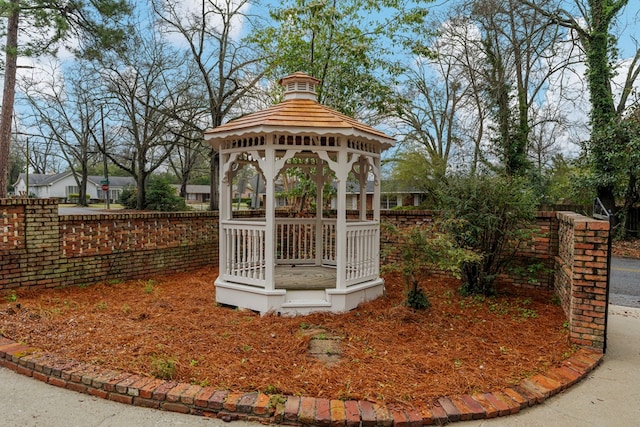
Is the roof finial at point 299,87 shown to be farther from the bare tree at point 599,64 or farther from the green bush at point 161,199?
the green bush at point 161,199

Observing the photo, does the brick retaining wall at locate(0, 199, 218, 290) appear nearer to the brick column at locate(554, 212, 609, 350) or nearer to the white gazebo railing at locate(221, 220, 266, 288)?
the white gazebo railing at locate(221, 220, 266, 288)

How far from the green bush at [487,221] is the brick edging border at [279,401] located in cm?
250

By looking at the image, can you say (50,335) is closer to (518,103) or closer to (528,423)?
(528,423)

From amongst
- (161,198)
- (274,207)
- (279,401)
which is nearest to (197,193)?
(161,198)

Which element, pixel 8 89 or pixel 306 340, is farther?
pixel 8 89

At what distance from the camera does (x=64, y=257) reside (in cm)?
595

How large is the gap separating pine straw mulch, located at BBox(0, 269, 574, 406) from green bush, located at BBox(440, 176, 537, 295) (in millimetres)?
424

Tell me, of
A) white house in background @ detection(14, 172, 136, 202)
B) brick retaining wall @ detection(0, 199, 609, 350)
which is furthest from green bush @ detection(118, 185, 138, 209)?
white house in background @ detection(14, 172, 136, 202)

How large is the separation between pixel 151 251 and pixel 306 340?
4.41m

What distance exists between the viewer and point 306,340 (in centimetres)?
385

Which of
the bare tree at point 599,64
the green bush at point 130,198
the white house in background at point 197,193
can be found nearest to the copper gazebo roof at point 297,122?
the bare tree at point 599,64

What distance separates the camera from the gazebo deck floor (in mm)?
5447

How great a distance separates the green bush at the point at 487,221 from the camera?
5398 mm

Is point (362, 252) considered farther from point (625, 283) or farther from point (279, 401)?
point (625, 283)
